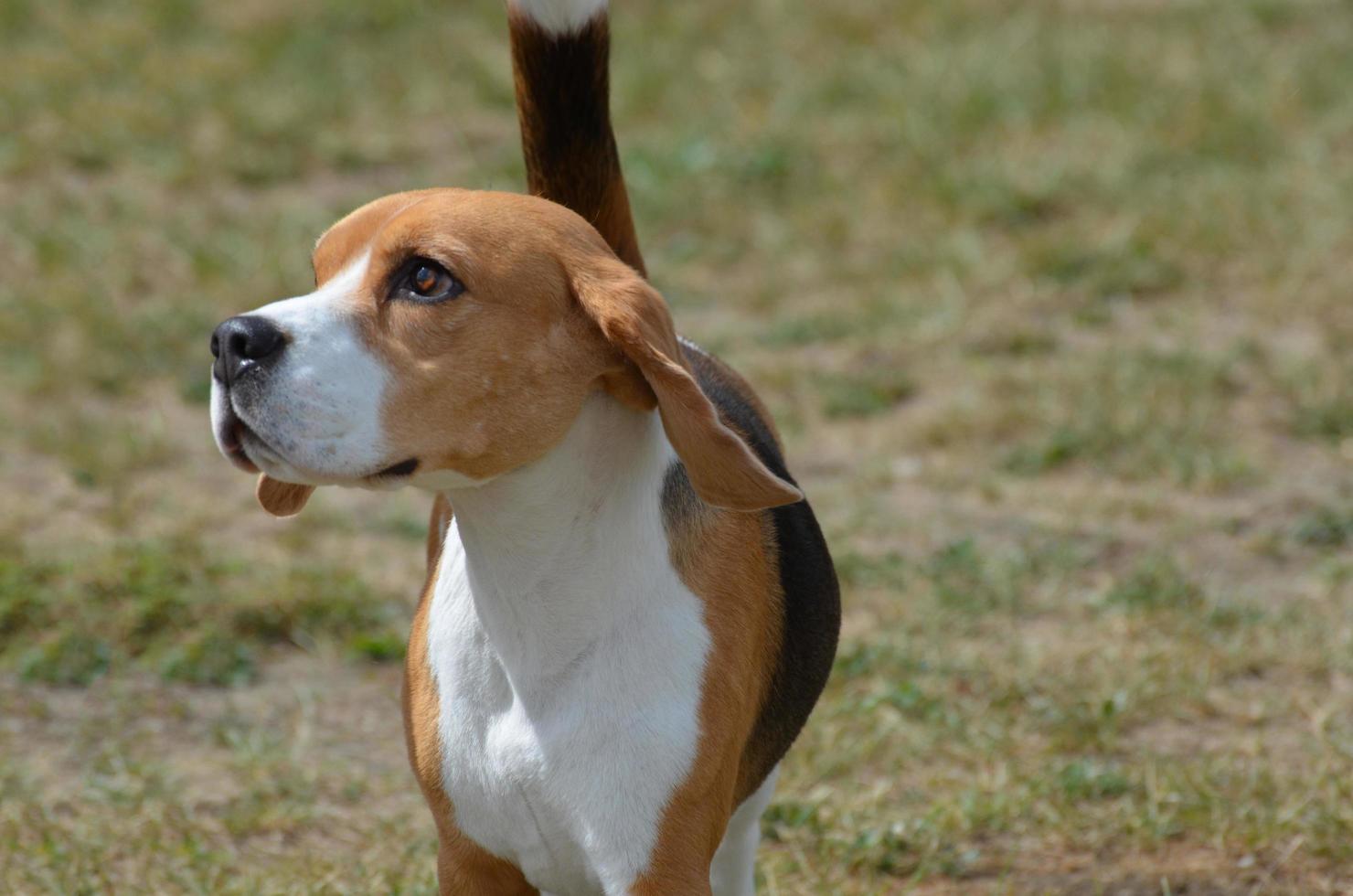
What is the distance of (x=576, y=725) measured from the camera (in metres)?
2.73

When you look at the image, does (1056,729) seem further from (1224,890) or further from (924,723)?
(1224,890)

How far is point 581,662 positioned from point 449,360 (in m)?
0.53

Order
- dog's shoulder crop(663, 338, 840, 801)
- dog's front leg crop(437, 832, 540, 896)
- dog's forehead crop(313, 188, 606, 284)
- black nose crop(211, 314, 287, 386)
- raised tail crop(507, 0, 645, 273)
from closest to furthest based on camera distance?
1. black nose crop(211, 314, 287, 386)
2. dog's forehead crop(313, 188, 606, 284)
3. dog's front leg crop(437, 832, 540, 896)
4. dog's shoulder crop(663, 338, 840, 801)
5. raised tail crop(507, 0, 645, 273)

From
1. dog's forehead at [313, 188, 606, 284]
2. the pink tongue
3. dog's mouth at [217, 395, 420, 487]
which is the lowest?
the pink tongue

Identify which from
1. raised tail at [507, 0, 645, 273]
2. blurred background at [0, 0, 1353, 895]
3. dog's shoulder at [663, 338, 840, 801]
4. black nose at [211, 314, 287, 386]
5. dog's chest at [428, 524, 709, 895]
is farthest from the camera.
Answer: blurred background at [0, 0, 1353, 895]

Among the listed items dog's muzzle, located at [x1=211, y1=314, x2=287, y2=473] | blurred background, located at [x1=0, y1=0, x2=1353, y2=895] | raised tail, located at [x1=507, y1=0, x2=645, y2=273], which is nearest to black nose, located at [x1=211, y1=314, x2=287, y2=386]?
dog's muzzle, located at [x1=211, y1=314, x2=287, y2=473]

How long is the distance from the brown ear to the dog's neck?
0.16 metres

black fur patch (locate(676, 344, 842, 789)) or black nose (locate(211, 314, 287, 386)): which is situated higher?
black nose (locate(211, 314, 287, 386))

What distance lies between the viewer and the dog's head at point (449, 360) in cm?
249

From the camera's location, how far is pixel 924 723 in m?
4.57

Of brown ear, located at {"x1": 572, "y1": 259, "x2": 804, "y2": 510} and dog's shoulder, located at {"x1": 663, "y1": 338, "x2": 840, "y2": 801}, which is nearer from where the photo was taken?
brown ear, located at {"x1": 572, "y1": 259, "x2": 804, "y2": 510}

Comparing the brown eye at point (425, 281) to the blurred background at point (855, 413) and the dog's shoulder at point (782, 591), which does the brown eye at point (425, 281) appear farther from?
the blurred background at point (855, 413)

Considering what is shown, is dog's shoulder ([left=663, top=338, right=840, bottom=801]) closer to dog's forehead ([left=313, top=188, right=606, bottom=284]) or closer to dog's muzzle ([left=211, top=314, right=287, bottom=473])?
dog's forehead ([left=313, top=188, right=606, bottom=284])

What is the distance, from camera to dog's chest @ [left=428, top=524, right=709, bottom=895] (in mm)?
2709
